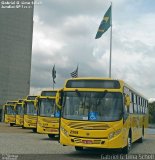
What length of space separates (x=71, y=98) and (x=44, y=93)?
10.4 meters

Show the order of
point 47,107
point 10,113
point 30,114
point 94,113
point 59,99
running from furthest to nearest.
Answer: point 10,113, point 30,114, point 47,107, point 59,99, point 94,113

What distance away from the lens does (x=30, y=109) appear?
3191cm

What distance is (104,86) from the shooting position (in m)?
15.0

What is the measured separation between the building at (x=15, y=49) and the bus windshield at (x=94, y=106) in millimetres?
82241

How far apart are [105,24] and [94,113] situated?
68.7 ft

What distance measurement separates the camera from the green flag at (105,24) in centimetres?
3384

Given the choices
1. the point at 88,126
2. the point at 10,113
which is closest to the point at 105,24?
the point at 10,113

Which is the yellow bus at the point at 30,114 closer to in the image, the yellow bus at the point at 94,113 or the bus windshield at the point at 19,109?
the bus windshield at the point at 19,109

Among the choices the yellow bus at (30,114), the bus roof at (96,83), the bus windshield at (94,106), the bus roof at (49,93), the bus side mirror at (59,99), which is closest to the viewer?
the bus windshield at (94,106)

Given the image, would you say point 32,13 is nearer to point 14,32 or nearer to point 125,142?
point 14,32

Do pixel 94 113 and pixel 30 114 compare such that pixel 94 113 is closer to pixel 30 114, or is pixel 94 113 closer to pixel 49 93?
pixel 49 93

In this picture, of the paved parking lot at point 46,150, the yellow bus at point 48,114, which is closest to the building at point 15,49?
the yellow bus at point 48,114

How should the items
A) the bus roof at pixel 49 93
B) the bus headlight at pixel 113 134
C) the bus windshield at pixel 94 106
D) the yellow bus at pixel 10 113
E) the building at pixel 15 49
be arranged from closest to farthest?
the bus headlight at pixel 113 134 → the bus windshield at pixel 94 106 → the bus roof at pixel 49 93 → the yellow bus at pixel 10 113 → the building at pixel 15 49

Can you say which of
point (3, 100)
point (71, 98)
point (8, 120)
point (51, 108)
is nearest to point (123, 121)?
point (71, 98)
